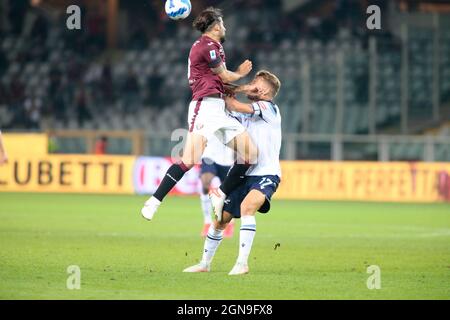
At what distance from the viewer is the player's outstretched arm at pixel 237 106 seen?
10.2 metres

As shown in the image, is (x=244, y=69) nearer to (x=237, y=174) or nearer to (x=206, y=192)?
(x=237, y=174)

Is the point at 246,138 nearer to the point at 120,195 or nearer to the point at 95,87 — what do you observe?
the point at 120,195

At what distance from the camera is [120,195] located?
82.7 feet

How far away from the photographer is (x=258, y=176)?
403 inches

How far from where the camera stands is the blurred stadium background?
1101 cm

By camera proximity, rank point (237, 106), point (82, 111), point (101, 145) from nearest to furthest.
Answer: point (237, 106)
point (101, 145)
point (82, 111)

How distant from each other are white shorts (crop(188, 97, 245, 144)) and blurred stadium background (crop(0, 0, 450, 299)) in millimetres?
1444

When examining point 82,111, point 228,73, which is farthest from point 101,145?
point 228,73

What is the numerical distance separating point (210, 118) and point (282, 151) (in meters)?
15.1

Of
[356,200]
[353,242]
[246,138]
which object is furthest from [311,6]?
[246,138]

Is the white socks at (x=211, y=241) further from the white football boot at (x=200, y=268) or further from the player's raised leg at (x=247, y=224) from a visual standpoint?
the player's raised leg at (x=247, y=224)

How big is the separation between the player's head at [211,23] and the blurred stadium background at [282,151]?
8.11 ft

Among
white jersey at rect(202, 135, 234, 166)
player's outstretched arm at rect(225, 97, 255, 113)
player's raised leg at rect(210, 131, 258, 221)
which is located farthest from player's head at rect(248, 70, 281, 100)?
white jersey at rect(202, 135, 234, 166)
